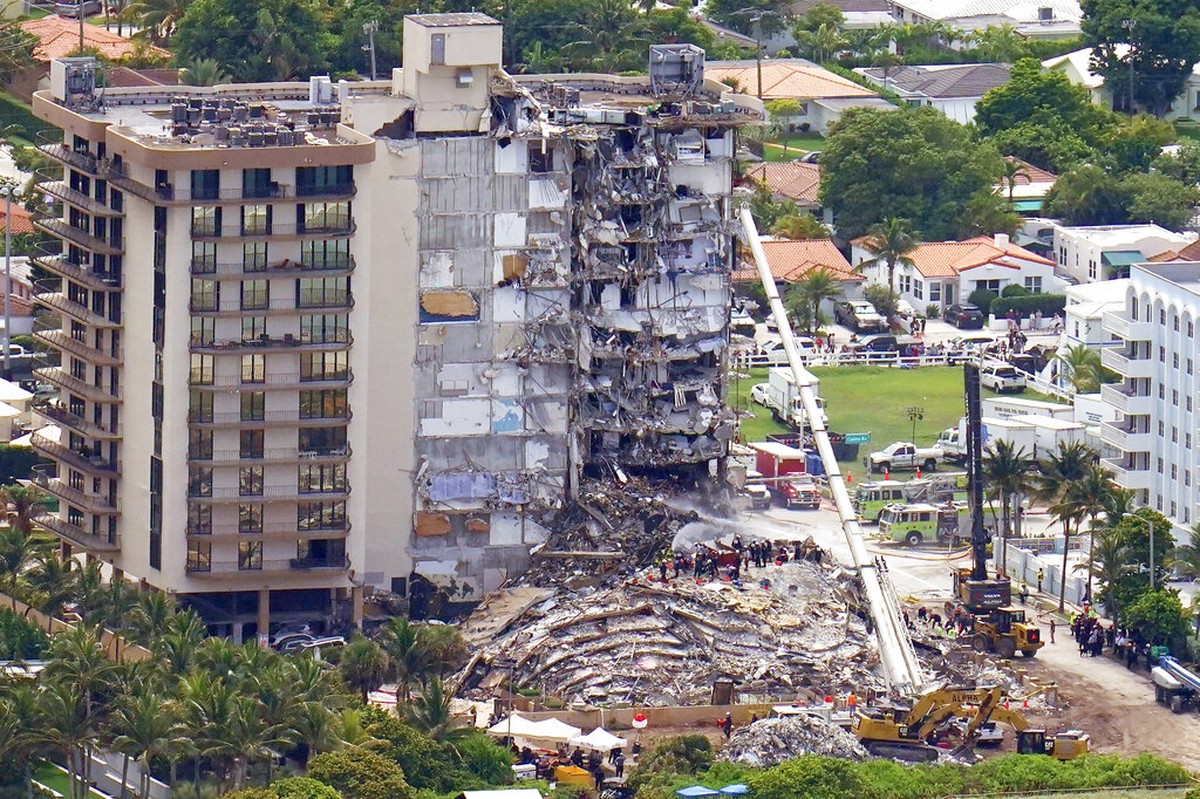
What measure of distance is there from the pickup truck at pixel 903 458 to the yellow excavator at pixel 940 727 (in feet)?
122

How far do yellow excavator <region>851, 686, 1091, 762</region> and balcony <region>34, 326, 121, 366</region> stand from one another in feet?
97.0

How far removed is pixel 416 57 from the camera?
6585 inches

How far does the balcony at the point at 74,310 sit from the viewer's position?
165m

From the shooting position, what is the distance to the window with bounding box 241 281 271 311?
530 feet

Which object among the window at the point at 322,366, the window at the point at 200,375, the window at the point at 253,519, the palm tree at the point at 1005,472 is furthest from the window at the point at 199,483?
the palm tree at the point at 1005,472

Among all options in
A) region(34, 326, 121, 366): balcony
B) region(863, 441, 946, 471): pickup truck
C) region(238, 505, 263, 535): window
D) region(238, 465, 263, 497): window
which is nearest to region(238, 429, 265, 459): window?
region(238, 465, 263, 497): window

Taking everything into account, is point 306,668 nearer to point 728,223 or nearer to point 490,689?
point 490,689

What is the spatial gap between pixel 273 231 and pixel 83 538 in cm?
1391

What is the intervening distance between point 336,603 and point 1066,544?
26.8 metres

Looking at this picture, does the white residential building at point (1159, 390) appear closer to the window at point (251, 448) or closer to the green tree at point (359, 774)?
the window at point (251, 448)

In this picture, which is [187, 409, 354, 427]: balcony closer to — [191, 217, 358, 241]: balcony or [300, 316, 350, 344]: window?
[300, 316, 350, 344]: window

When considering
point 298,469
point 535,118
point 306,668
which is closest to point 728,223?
point 535,118

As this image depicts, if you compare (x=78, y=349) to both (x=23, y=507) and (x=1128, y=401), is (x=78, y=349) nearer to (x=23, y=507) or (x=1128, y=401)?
(x=23, y=507)

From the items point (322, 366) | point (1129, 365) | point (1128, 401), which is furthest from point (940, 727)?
point (1129, 365)
